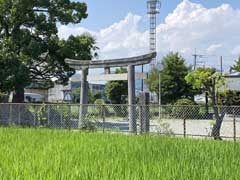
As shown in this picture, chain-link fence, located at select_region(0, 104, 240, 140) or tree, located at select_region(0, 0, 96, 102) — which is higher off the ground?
tree, located at select_region(0, 0, 96, 102)

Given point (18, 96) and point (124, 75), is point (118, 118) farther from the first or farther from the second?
point (18, 96)

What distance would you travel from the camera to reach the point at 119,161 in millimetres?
5754

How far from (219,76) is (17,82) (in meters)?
9.85

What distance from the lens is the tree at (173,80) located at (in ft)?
99.7

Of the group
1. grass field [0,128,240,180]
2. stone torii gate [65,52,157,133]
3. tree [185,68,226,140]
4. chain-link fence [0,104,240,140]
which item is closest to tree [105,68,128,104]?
chain-link fence [0,104,240,140]

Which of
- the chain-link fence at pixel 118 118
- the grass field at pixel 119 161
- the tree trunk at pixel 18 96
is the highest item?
the tree trunk at pixel 18 96

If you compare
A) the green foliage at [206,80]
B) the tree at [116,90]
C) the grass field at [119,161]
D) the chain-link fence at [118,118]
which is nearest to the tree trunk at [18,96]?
the chain-link fence at [118,118]

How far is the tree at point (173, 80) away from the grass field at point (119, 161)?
A: 2226cm

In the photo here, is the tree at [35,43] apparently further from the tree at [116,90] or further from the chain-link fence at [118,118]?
the tree at [116,90]

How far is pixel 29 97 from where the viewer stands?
37969mm

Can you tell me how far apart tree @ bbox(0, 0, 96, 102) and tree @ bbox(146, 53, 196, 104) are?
9.67 metres

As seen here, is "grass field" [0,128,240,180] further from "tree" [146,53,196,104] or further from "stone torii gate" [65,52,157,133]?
"tree" [146,53,196,104]

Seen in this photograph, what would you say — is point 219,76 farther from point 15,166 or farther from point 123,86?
point 123,86

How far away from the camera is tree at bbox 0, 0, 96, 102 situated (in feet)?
64.5
